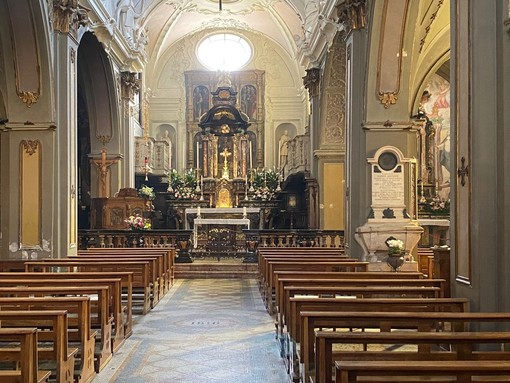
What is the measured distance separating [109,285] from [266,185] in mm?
17090

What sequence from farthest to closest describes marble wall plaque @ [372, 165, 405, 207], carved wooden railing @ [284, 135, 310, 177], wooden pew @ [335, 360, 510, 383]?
carved wooden railing @ [284, 135, 310, 177] → marble wall plaque @ [372, 165, 405, 207] → wooden pew @ [335, 360, 510, 383]

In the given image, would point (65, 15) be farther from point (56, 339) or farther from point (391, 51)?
point (56, 339)

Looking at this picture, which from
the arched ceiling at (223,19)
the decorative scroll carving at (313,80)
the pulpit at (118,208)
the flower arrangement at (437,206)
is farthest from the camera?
the arched ceiling at (223,19)

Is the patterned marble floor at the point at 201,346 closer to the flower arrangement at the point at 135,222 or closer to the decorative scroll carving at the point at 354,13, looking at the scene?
the decorative scroll carving at the point at 354,13

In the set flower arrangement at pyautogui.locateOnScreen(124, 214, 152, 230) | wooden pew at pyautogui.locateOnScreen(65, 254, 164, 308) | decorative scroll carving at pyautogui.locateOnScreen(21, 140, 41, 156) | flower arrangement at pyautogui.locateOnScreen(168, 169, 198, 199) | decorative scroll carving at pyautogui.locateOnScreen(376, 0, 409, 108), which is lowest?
wooden pew at pyautogui.locateOnScreen(65, 254, 164, 308)

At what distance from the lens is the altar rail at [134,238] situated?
15.8m

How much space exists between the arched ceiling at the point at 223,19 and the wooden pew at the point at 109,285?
49.0 ft

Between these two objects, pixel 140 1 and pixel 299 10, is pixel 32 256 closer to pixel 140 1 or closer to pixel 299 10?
pixel 140 1

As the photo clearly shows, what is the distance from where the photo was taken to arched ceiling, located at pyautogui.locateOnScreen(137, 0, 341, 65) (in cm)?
2264

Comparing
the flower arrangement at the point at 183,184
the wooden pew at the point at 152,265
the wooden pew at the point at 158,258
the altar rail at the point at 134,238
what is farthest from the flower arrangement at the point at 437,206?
the wooden pew at the point at 152,265

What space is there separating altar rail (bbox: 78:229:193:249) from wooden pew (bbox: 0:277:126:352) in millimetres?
8664

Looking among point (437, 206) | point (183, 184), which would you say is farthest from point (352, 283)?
point (183, 184)

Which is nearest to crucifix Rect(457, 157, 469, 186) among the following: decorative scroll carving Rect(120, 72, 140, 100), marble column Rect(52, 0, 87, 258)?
marble column Rect(52, 0, 87, 258)

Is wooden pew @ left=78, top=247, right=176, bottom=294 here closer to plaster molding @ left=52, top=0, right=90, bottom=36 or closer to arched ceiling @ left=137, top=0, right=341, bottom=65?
plaster molding @ left=52, top=0, right=90, bottom=36
